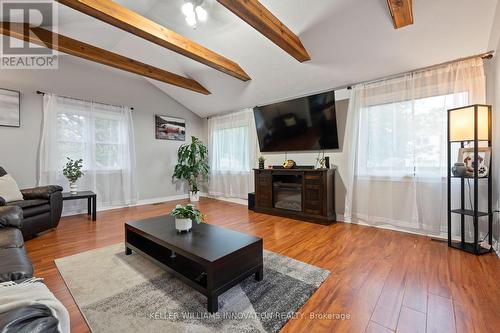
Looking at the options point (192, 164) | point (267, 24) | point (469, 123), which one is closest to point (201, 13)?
point (267, 24)

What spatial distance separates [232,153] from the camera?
5.53m

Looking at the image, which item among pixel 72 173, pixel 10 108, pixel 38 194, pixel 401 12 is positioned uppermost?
pixel 401 12

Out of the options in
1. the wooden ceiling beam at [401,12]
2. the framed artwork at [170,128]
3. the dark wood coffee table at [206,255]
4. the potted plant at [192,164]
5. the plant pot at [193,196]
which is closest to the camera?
the dark wood coffee table at [206,255]

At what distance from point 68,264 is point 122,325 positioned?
128cm

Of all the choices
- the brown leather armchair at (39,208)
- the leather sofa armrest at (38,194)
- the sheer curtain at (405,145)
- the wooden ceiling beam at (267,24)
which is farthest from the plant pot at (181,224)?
the sheer curtain at (405,145)

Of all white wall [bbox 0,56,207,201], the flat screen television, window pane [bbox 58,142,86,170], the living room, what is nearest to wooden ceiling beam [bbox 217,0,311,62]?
the living room

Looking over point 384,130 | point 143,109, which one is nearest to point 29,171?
point 143,109

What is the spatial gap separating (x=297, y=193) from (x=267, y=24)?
8.78ft

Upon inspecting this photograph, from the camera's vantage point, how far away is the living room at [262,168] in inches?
61.0

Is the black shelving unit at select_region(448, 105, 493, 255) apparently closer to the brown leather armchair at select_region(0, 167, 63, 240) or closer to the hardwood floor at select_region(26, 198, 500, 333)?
the hardwood floor at select_region(26, 198, 500, 333)

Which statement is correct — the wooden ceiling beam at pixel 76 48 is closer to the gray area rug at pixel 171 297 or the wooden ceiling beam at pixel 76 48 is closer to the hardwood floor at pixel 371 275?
the hardwood floor at pixel 371 275

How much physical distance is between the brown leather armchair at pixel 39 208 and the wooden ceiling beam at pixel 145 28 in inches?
95.3

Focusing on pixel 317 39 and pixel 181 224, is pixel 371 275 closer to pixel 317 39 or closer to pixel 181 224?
pixel 181 224

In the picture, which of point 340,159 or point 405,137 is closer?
point 405,137
